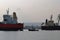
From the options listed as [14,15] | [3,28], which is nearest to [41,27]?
[14,15]

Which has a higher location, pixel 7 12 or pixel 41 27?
pixel 7 12

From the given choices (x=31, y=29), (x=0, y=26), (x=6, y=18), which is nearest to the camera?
(x=0, y=26)

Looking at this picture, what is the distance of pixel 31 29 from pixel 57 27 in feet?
40.8

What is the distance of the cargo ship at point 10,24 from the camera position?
3344 inches

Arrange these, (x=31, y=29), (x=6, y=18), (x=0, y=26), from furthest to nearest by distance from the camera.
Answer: (x=31, y=29) < (x=6, y=18) < (x=0, y=26)

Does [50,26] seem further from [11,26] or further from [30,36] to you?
[30,36]

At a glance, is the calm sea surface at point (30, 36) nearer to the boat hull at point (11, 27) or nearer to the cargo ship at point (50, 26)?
the boat hull at point (11, 27)

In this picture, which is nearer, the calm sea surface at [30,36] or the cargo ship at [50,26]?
the calm sea surface at [30,36]

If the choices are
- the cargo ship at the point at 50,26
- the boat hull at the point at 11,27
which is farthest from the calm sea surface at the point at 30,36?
the cargo ship at the point at 50,26

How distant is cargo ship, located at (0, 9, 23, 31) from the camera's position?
84938mm

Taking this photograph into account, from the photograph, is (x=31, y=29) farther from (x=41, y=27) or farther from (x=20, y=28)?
(x=20, y=28)

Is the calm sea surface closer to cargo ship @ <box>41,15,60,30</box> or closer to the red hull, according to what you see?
the red hull

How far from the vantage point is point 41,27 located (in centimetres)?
10712

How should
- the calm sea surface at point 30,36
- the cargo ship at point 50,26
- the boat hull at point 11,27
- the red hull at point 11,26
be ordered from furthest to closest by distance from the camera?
the cargo ship at point 50,26, the red hull at point 11,26, the boat hull at point 11,27, the calm sea surface at point 30,36
